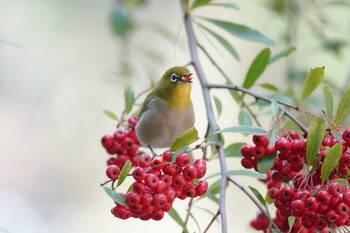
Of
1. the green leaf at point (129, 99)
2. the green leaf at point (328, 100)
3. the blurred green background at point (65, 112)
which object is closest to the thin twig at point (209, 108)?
the green leaf at point (129, 99)

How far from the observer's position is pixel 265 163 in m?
2.05

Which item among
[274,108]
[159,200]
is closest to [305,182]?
[274,108]

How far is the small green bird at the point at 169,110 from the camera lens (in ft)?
9.59

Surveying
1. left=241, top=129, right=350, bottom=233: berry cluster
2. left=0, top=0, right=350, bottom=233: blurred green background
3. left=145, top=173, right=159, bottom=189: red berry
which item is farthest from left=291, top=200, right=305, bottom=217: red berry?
left=0, top=0, right=350, bottom=233: blurred green background

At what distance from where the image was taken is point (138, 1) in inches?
156

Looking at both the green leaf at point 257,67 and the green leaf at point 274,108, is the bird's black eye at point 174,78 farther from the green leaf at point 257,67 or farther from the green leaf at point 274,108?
the green leaf at point 274,108

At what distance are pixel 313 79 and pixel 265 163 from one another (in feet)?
1.48

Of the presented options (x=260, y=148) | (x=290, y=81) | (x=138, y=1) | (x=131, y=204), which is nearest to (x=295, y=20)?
(x=290, y=81)

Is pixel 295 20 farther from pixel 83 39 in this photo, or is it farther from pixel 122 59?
pixel 83 39

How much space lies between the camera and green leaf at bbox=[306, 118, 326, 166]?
6.42ft

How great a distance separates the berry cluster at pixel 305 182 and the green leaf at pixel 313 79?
10.6 inches

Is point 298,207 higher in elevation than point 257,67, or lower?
lower

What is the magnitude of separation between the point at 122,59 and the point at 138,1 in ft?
1.59

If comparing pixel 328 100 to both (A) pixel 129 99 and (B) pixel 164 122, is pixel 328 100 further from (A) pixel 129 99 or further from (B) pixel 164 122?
(B) pixel 164 122
